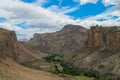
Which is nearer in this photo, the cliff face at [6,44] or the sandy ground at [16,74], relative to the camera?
the sandy ground at [16,74]

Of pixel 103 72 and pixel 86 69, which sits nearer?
pixel 103 72

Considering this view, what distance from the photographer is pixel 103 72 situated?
172 meters

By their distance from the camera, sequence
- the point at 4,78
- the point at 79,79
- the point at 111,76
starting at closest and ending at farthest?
the point at 4,78, the point at 79,79, the point at 111,76

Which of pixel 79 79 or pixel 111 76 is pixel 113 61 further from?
pixel 79 79

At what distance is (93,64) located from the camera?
199 metres

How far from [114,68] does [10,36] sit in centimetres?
6613

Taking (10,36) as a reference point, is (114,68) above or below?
below

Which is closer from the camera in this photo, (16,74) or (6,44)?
(16,74)

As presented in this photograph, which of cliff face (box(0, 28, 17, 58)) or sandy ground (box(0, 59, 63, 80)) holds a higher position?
cliff face (box(0, 28, 17, 58))

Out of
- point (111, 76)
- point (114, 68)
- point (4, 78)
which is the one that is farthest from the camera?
point (114, 68)

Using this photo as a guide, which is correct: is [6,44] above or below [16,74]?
above

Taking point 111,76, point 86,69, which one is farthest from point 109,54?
point 111,76

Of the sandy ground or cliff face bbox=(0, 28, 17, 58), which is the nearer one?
the sandy ground

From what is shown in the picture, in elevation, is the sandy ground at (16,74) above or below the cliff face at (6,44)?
below
